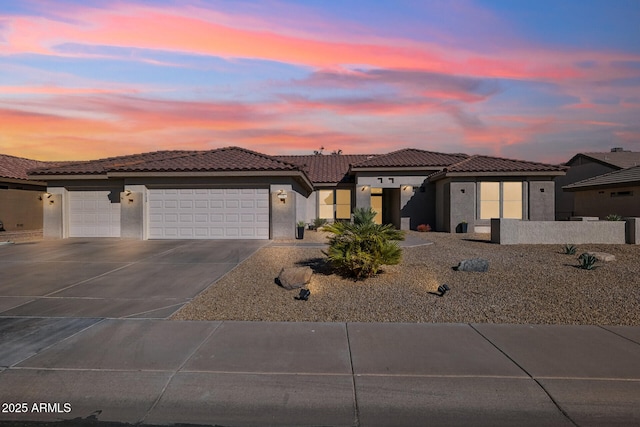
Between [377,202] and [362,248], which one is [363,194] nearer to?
[377,202]

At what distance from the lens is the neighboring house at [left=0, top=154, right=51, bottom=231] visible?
78.5ft

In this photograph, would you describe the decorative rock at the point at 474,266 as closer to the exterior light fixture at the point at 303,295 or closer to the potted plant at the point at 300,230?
the exterior light fixture at the point at 303,295

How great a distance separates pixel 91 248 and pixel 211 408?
14.5 meters

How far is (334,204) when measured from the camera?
29438 mm

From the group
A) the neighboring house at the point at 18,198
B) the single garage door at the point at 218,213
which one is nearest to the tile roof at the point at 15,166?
the neighboring house at the point at 18,198

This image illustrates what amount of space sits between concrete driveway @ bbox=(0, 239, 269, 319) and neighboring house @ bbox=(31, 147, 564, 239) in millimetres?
2082

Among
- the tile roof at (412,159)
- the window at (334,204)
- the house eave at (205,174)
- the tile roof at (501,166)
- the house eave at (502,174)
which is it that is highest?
the tile roof at (412,159)

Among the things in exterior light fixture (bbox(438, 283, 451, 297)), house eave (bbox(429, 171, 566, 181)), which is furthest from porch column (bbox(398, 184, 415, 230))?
exterior light fixture (bbox(438, 283, 451, 297))

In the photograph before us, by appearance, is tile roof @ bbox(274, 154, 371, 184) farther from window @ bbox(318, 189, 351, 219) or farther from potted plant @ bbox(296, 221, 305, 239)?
potted plant @ bbox(296, 221, 305, 239)

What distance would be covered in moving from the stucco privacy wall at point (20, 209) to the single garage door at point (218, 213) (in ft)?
37.7

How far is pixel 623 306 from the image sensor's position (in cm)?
800

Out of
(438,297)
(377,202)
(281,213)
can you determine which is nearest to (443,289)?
(438,297)

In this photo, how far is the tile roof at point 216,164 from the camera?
18.8 metres

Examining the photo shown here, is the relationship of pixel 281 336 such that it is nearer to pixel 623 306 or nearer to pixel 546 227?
pixel 623 306
